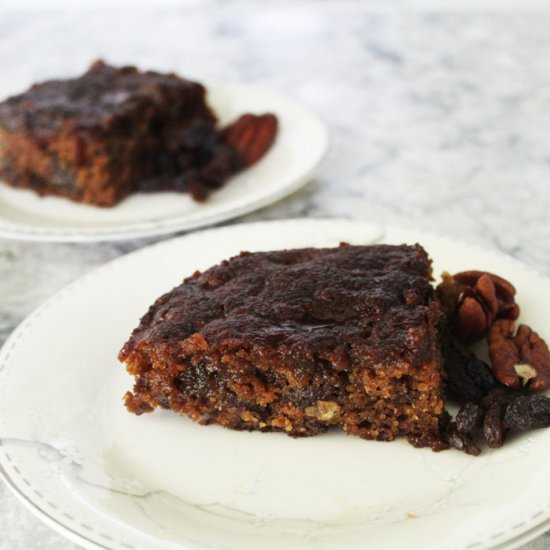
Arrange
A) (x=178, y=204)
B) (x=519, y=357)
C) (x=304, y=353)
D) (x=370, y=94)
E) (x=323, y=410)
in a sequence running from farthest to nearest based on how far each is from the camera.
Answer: (x=370, y=94)
(x=178, y=204)
(x=519, y=357)
(x=323, y=410)
(x=304, y=353)

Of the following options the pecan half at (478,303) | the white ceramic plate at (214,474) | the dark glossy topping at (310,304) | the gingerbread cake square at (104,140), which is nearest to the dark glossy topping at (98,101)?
the gingerbread cake square at (104,140)

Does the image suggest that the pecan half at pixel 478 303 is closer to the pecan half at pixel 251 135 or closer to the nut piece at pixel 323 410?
the nut piece at pixel 323 410

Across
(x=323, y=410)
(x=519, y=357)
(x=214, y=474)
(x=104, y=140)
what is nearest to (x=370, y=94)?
(x=104, y=140)

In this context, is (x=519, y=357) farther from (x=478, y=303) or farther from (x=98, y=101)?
(x=98, y=101)

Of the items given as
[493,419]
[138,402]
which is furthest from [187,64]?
[493,419]

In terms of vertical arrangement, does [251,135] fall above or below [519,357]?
below

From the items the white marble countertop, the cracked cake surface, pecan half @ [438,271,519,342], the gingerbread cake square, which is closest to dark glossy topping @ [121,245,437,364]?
the cracked cake surface
